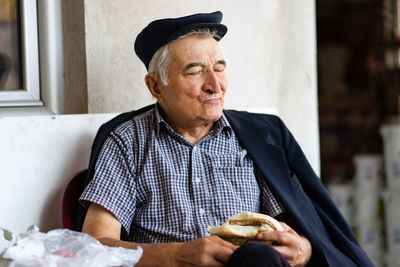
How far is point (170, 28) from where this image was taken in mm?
2094

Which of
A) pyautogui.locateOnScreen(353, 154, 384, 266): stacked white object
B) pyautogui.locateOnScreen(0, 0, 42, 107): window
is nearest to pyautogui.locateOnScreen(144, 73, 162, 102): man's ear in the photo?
pyautogui.locateOnScreen(0, 0, 42, 107): window

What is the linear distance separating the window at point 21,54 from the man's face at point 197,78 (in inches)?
30.7

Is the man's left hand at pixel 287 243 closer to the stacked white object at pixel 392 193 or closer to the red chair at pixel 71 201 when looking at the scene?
the red chair at pixel 71 201

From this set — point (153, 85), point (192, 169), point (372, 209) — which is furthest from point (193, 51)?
point (372, 209)

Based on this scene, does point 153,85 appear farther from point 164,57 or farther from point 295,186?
point 295,186

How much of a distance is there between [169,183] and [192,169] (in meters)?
0.10

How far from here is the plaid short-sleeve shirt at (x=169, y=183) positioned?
203 cm

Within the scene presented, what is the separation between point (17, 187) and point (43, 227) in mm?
176

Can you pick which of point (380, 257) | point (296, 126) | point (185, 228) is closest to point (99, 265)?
point (185, 228)

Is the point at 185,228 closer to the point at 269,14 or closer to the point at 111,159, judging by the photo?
the point at 111,159

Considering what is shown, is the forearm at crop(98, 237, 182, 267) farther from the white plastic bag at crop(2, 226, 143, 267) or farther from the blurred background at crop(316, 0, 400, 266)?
the blurred background at crop(316, 0, 400, 266)

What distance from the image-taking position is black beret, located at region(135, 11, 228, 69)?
6.82 ft

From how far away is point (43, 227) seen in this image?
7.04ft

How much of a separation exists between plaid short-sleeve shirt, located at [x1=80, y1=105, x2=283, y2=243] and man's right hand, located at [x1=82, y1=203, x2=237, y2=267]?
0.13 ft
